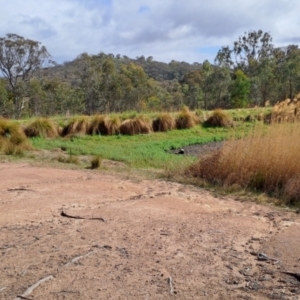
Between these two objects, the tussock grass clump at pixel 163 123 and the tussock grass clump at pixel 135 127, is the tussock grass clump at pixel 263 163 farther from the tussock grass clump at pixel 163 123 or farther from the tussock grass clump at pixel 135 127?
the tussock grass clump at pixel 163 123

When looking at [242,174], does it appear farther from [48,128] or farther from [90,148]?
[48,128]

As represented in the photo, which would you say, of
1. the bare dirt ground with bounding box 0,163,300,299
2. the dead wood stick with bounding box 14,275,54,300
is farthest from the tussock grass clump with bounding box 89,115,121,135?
the dead wood stick with bounding box 14,275,54,300

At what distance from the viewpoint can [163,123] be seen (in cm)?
1393

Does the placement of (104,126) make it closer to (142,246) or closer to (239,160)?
(239,160)

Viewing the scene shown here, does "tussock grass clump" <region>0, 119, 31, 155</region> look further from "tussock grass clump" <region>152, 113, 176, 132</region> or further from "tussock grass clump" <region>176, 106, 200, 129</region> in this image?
"tussock grass clump" <region>176, 106, 200, 129</region>

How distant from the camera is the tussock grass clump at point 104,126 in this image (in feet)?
42.8

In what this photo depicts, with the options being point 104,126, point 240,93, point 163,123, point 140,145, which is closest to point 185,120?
point 163,123

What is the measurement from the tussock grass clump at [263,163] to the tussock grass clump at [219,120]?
328 inches

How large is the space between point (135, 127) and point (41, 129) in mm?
2614

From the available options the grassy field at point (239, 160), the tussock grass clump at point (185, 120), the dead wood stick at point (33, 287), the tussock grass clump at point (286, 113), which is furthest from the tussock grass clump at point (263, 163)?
the tussock grass clump at point (185, 120)

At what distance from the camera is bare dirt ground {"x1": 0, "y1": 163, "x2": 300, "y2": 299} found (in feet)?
9.50

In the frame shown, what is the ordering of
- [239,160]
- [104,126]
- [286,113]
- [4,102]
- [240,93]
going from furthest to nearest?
1. [4,102]
2. [240,93]
3. [104,126]
4. [286,113]
5. [239,160]

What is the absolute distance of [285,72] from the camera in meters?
25.9

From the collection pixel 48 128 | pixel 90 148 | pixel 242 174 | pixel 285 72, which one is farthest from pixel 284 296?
pixel 285 72
